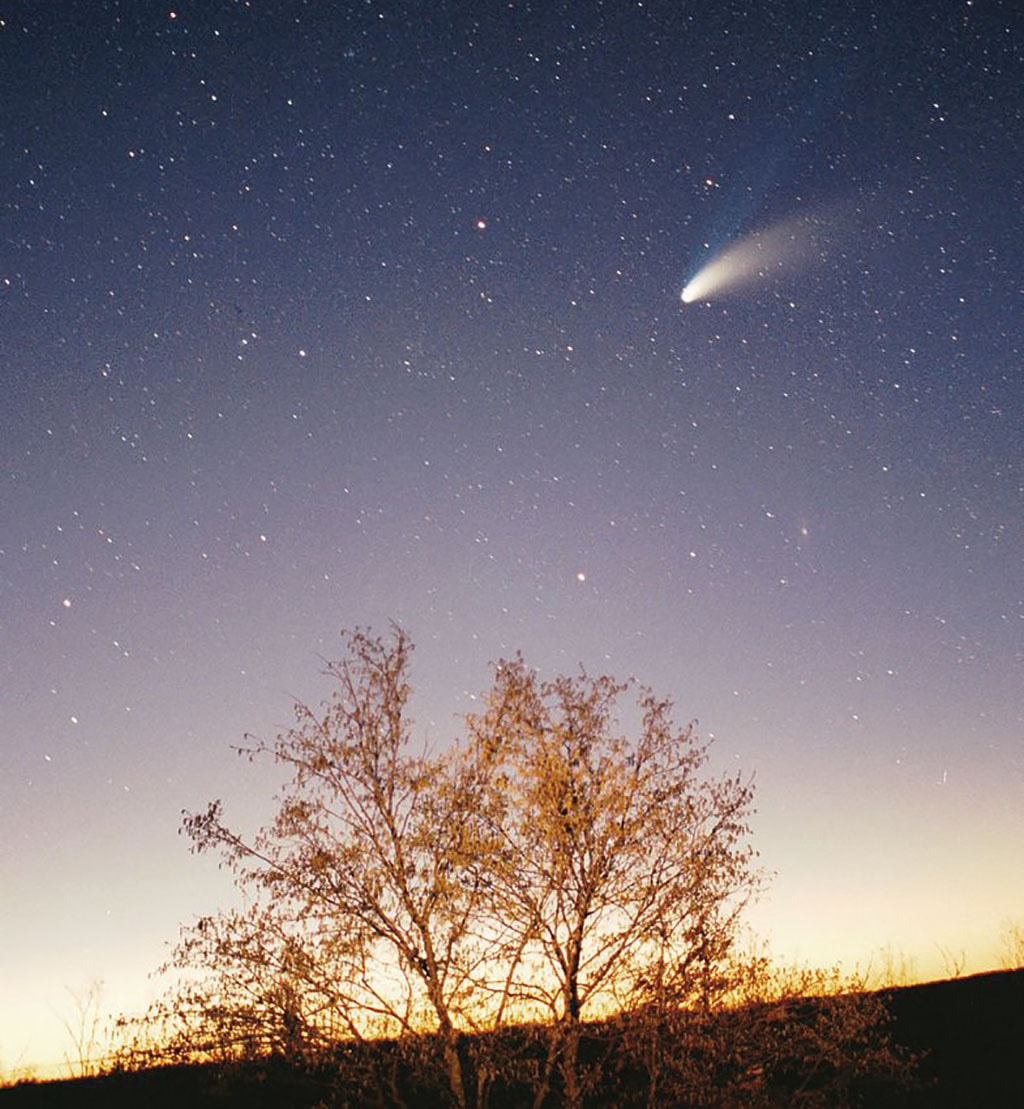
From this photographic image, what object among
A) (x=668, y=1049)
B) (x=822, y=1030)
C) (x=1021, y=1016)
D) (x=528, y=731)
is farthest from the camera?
(x=1021, y=1016)

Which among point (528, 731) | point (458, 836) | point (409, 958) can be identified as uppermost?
point (528, 731)

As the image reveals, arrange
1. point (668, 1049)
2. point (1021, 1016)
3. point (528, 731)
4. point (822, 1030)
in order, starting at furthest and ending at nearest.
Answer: point (1021, 1016)
point (528, 731)
point (822, 1030)
point (668, 1049)

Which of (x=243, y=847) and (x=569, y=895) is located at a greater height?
(x=243, y=847)

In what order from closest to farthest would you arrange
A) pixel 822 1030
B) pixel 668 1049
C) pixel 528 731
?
pixel 668 1049 → pixel 822 1030 → pixel 528 731

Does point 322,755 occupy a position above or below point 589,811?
above

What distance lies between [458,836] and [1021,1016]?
25367 mm

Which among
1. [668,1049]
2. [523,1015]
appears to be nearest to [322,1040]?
[523,1015]

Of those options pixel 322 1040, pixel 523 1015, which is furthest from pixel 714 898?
pixel 322 1040

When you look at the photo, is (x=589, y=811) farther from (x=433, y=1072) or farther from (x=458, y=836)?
(x=433, y=1072)

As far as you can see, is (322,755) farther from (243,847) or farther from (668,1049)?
(668,1049)

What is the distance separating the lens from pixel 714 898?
1225 centimetres

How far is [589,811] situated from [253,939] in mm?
5160

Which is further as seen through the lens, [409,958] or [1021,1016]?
[1021,1016]

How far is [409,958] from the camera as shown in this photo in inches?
499
